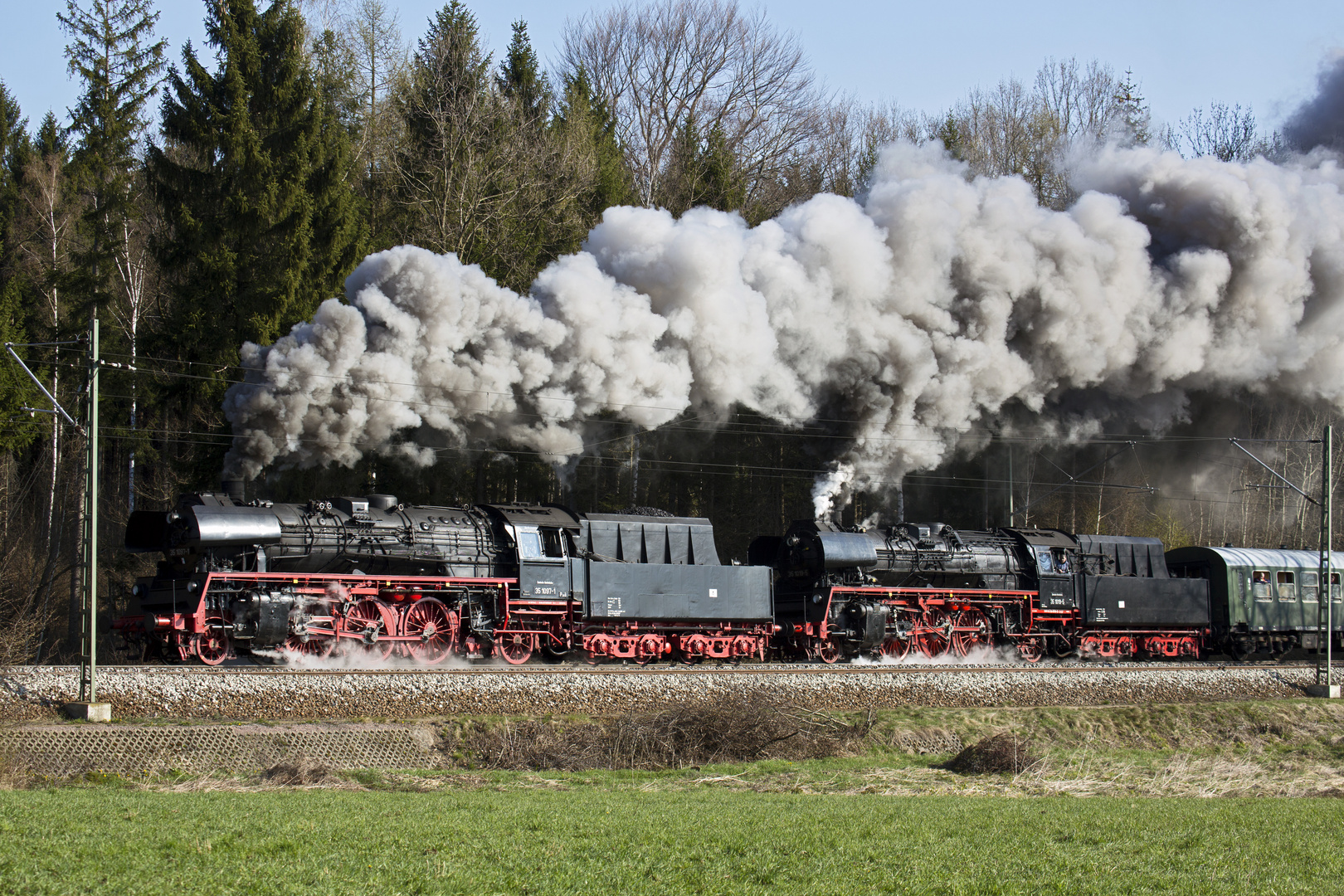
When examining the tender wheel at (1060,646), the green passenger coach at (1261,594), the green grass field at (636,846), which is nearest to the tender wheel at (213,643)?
the green grass field at (636,846)

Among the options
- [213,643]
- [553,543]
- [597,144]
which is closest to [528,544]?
[553,543]

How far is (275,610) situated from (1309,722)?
694 inches

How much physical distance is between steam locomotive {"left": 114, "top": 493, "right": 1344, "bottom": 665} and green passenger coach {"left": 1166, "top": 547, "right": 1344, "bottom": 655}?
0.05 metres

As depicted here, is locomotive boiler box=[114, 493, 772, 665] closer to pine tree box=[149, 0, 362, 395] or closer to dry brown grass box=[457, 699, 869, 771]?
dry brown grass box=[457, 699, 869, 771]

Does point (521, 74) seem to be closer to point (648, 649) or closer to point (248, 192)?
point (248, 192)

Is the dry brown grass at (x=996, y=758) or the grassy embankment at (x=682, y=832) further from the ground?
the grassy embankment at (x=682, y=832)

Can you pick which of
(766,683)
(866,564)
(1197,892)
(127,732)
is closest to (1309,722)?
(866,564)

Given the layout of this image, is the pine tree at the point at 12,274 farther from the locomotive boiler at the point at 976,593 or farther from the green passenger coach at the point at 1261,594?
the green passenger coach at the point at 1261,594

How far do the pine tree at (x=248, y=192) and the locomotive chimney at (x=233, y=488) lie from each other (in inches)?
303

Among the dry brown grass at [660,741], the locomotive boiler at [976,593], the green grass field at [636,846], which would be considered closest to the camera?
the green grass field at [636,846]

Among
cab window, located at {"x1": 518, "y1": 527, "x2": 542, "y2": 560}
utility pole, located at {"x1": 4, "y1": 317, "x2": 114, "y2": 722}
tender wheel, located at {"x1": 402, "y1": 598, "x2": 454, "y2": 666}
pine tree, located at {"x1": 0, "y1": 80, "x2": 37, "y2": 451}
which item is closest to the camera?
utility pole, located at {"x1": 4, "y1": 317, "x2": 114, "y2": 722}

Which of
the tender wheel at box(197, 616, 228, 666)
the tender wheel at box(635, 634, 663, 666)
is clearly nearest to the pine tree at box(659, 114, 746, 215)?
the tender wheel at box(635, 634, 663, 666)

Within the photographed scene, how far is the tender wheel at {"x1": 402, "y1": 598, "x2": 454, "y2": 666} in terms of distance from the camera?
19203 millimetres

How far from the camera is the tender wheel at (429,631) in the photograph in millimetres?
19203
